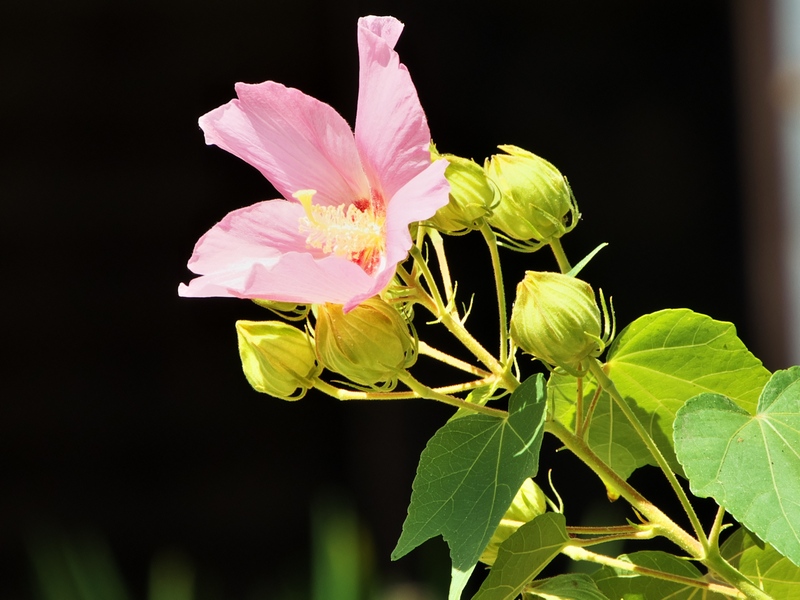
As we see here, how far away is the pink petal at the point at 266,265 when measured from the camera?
1.72 feet

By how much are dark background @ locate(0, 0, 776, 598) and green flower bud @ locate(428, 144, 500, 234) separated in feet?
7.10

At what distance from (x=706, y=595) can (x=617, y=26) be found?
2380 mm

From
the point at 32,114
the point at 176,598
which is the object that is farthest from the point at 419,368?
the point at 32,114

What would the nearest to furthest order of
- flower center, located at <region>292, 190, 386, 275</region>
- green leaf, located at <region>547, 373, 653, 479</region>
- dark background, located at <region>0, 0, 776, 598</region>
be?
flower center, located at <region>292, 190, 386, 275</region>, green leaf, located at <region>547, 373, 653, 479</region>, dark background, located at <region>0, 0, 776, 598</region>

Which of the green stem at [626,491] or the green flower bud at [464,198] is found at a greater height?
the green flower bud at [464,198]

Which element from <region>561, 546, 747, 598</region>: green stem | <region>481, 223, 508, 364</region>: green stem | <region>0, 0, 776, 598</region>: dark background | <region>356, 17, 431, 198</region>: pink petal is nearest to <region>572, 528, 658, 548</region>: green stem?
<region>561, 546, 747, 598</region>: green stem

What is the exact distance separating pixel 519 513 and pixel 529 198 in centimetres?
19

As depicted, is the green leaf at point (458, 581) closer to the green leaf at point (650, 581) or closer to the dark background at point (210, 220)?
the green leaf at point (650, 581)

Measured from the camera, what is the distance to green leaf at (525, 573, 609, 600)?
57 centimetres

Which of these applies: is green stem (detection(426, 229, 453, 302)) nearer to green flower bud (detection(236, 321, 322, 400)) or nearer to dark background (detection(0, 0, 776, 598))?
green flower bud (detection(236, 321, 322, 400))

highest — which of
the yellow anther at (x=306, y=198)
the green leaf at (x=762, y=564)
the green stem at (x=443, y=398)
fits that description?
the yellow anther at (x=306, y=198)

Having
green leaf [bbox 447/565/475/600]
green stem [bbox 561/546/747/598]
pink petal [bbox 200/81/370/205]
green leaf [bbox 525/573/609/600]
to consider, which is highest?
pink petal [bbox 200/81/370/205]

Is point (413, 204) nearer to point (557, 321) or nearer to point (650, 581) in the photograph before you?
point (557, 321)

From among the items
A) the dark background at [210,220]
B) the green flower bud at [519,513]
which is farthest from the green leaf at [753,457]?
the dark background at [210,220]
